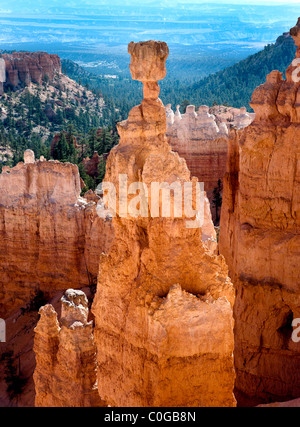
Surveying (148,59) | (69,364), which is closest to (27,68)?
(69,364)

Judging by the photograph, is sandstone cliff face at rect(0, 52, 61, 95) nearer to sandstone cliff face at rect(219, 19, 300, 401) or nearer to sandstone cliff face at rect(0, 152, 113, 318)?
sandstone cliff face at rect(0, 152, 113, 318)

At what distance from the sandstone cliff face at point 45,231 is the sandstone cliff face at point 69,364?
4.92 meters

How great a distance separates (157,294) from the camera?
536 cm

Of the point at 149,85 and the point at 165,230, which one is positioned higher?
the point at 149,85

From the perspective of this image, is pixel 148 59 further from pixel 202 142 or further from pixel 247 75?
pixel 247 75

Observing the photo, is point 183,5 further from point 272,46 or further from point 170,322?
point 170,322

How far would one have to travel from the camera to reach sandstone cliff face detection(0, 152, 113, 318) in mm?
12773

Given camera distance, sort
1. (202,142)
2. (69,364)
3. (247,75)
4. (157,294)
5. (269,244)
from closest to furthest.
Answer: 1. (157,294)
2. (69,364)
3. (269,244)
4. (202,142)
5. (247,75)

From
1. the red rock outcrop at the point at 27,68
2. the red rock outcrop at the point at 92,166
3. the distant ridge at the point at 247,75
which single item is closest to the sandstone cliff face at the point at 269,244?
the red rock outcrop at the point at 92,166

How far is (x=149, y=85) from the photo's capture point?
Result: 5.68 m

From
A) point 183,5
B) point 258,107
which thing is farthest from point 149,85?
Answer: point 183,5

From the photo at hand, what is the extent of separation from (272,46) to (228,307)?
5678 cm

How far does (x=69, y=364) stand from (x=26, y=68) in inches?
2301

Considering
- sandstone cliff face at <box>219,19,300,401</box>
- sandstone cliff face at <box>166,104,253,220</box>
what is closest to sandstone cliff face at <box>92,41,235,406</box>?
sandstone cliff face at <box>219,19,300,401</box>
